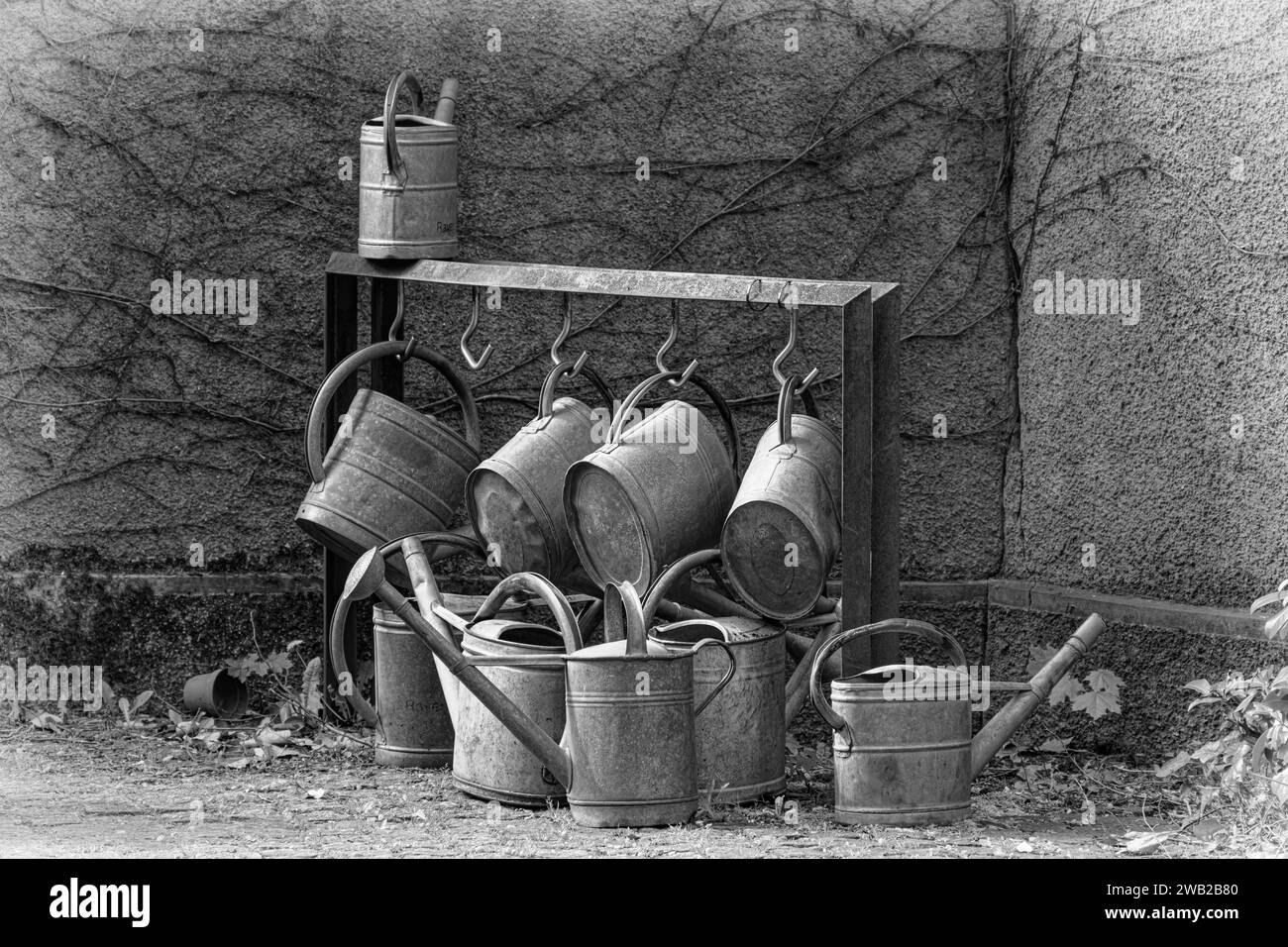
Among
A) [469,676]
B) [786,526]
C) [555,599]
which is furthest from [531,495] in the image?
[786,526]

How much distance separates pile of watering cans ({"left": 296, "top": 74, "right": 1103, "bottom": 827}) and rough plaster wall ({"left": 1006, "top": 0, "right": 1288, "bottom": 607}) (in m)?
0.69

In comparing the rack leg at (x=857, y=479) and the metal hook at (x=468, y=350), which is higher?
the metal hook at (x=468, y=350)

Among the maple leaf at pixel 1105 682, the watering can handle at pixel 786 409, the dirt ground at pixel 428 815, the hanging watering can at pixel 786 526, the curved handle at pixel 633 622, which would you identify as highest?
the watering can handle at pixel 786 409

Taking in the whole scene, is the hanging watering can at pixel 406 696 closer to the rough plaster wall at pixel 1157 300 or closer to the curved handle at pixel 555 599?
the curved handle at pixel 555 599

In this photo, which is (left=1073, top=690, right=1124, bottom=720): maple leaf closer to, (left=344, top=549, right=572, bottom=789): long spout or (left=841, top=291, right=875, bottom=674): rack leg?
(left=841, top=291, right=875, bottom=674): rack leg

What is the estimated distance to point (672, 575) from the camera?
4.57 m

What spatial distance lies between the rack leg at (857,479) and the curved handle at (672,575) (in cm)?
38

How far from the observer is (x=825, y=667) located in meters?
5.00

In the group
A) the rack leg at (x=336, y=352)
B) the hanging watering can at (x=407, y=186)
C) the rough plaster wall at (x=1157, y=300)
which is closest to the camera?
the rough plaster wall at (x=1157, y=300)

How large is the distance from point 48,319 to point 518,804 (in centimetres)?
238

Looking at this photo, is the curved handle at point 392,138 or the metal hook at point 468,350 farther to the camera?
the curved handle at point 392,138

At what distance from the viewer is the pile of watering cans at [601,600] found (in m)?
4.38

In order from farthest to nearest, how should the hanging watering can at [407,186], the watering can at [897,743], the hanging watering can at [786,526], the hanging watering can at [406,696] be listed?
the hanging watering can at [407,186], the hanging watering can at [406,696], the hanging watering can at [786,526], the watering can at [897,743]

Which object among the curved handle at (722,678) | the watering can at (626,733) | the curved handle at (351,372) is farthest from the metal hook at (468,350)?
the curved handle at (722,678)
